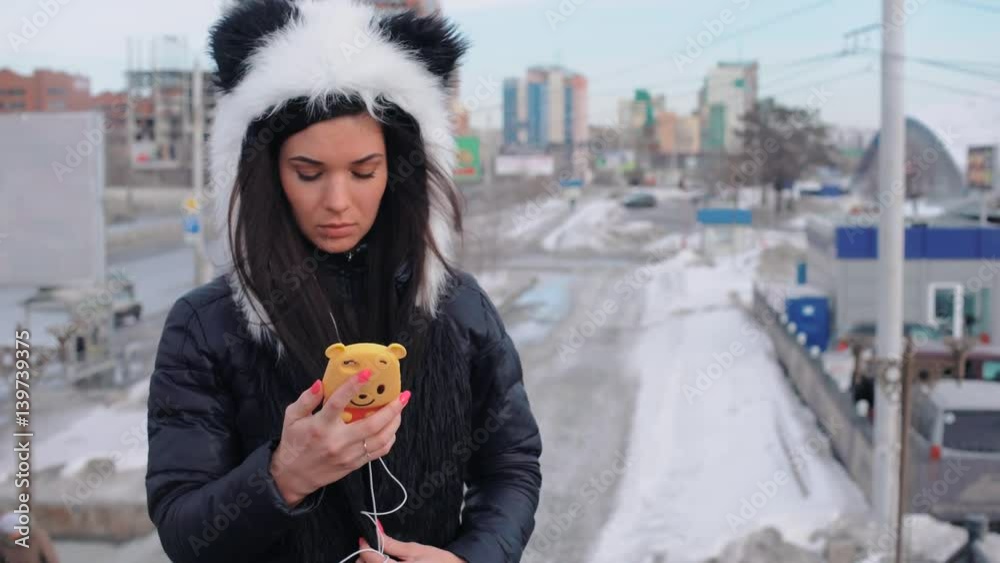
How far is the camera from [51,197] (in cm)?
1088

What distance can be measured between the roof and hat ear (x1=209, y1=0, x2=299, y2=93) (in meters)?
7.74

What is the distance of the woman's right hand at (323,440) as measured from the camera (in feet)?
3.88

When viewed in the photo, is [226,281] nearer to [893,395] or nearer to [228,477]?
[228,477]

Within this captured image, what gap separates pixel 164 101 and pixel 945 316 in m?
15.7

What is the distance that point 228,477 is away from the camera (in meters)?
1.25

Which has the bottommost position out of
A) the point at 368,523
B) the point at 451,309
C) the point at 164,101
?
the point at 368,523

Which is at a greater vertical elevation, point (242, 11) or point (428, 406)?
point (242, 11)

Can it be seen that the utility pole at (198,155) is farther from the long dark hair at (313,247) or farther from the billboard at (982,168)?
the billboard at (982,168)

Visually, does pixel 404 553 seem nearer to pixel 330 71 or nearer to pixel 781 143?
pixel 330 71

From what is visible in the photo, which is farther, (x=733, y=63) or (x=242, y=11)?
(x=733, y=63)

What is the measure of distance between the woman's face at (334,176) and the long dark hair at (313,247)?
0.02 meters

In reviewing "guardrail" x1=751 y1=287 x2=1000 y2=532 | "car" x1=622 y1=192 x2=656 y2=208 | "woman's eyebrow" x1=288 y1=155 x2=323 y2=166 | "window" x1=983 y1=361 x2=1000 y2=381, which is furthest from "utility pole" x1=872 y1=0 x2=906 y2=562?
"car" x1=622 y1=192 x2=656 y2=208

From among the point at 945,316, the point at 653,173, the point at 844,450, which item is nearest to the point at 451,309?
the point at 844,450

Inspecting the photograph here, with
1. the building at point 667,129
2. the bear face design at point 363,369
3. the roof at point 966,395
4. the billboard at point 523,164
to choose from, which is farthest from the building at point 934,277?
the building at point 667,129
